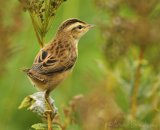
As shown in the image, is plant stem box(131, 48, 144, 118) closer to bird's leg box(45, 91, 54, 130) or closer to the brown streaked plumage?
the brown streaked plumage

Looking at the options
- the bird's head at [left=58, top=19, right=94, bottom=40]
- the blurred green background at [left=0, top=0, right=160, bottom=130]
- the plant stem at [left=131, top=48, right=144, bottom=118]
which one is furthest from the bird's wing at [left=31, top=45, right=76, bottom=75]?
the plant stem at [left=131, top=48, right=144, bottom=118]

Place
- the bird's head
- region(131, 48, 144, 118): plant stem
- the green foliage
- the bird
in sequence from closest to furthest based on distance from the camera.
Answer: the green foliage
the bird
the bird's head
region(131, 48, 144, 118): plant stem

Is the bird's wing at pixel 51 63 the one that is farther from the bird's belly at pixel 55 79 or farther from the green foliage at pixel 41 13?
the green foliage at pixel 41 13

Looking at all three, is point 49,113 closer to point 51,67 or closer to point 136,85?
point 51,67

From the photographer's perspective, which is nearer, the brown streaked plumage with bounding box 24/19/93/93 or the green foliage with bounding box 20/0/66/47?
the green foliage with bounding box 20/0/66/47

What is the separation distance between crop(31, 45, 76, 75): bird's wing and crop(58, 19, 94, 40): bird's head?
27cm

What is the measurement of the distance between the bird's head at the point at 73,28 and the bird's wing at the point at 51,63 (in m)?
0.27

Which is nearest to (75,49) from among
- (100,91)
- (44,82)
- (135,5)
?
(44,82)

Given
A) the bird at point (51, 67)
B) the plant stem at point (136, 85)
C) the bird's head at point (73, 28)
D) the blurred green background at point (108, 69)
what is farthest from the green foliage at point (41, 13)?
the plant stem at point (136, 85)

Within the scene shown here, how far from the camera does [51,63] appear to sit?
337cm

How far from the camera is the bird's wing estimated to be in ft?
10.9

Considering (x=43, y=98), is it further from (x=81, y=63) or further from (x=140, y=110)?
(x=81, y=63)

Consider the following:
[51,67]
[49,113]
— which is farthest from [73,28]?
[49,113]

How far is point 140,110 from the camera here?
18.4 feet
